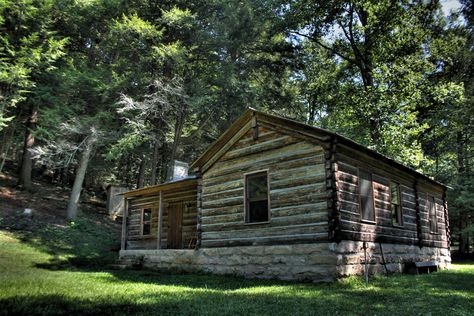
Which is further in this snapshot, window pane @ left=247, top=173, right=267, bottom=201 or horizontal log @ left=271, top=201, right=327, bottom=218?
window pane @ left=247, top=173, right=267, bottom=201

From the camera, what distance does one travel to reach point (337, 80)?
107 feet

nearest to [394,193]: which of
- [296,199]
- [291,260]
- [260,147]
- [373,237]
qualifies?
[373,237]

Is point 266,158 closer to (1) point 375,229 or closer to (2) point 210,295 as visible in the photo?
(1) point 375,229

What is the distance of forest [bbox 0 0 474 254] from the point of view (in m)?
24.9

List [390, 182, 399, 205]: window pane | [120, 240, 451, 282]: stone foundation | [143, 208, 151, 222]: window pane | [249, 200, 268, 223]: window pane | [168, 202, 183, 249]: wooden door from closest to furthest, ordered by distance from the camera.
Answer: [120, 240, 451, 282]: stone foundation < [249, 200, 268, 223]: window pane < [390, 182, 399, 205]: window pane < [168, 202, 183, 249]: wooden door < [143, 208, 151, 222]: window pane

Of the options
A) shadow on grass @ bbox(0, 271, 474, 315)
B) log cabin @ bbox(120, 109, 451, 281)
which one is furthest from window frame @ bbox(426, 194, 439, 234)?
shadow on grass @ bbox(0, 271, 474, 315)

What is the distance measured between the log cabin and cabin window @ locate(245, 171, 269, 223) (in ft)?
0.12

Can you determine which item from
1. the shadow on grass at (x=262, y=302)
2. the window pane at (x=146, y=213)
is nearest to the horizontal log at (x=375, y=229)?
the shadow on grass at (x=262, y=302)

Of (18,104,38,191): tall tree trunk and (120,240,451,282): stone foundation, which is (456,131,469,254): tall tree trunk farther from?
(18,104,38,191): tall tree trunk

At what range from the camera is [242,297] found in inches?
353

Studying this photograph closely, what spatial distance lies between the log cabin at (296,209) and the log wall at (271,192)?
0.11 feet

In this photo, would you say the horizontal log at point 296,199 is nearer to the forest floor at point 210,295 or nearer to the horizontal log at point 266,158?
the horizontal log at point 266,158

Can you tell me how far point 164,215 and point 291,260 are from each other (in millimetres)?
10225

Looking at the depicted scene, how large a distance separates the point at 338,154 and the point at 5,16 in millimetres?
23605
